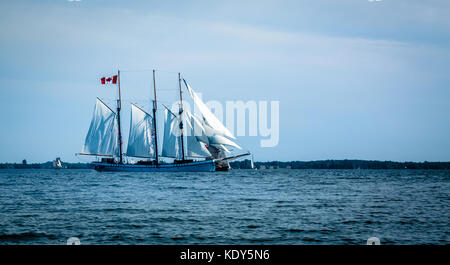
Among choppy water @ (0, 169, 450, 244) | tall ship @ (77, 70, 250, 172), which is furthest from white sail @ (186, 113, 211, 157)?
choppy water @ (0, 169, 450, 244)

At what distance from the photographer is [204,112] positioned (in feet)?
200

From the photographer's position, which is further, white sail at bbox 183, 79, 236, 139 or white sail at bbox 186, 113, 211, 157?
white sail at bbox 186, 113, 211, 157

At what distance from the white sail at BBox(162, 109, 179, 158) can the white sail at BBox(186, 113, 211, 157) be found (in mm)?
1806

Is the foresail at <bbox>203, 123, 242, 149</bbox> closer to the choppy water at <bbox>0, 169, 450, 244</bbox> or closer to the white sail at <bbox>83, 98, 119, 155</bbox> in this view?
the white sail at <bbox>83, 98, 119, 155</bbox>

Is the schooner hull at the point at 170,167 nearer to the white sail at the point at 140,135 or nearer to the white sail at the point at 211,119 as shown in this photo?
the white sail at the point at 140,135

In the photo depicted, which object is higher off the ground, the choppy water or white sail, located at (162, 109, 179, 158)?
white sail, located at (162, 109, 179, 158)

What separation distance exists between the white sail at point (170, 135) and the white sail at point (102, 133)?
29.3 ft

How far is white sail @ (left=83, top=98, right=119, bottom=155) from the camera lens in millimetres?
61438

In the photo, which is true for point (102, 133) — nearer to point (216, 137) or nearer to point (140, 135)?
point (140, 135)

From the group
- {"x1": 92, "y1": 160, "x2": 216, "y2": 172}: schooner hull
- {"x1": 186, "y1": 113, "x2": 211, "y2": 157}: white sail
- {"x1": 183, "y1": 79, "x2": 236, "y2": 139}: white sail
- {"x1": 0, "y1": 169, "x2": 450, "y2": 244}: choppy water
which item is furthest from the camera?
{"x1": 92, "y1": 160, "x2": 216, "y2": 172}: schooner hull

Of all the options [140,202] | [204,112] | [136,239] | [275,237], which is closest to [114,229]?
[136,239]

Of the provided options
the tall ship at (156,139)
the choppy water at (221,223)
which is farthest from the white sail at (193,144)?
the choppy water at (221,223)
